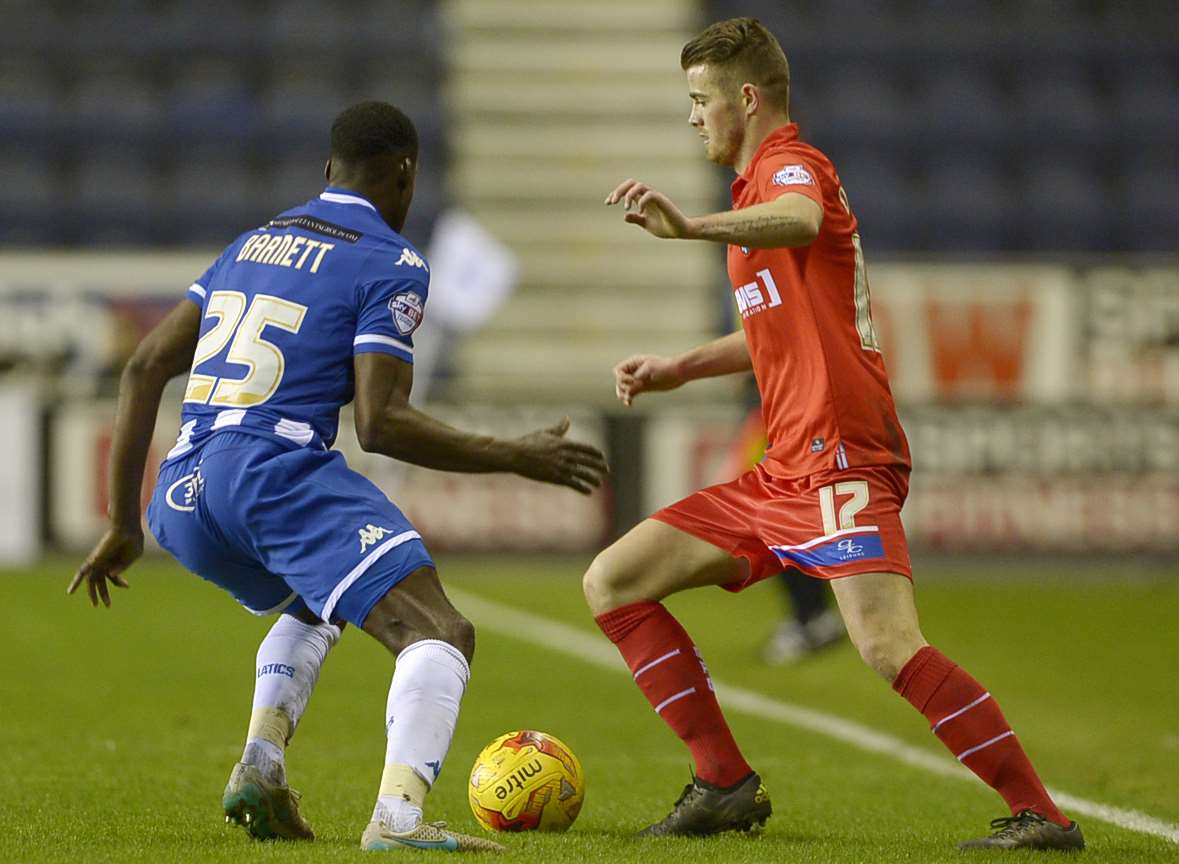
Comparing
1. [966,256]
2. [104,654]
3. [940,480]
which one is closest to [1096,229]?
[966,256]

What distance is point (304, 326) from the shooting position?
4.65 m

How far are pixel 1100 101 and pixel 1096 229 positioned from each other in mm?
1649

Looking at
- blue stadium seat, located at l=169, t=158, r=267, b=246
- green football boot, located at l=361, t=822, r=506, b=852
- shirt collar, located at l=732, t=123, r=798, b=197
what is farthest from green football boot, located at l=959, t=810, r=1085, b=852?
blue stadium seat, located at l=169, t=158, r=267, b=246

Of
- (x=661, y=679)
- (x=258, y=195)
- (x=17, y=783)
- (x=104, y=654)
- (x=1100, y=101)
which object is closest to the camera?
(x=661, y=679)

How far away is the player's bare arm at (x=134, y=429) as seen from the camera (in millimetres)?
4840

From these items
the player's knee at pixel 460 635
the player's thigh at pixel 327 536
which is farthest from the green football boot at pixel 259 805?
the player's knee at pixel 460 635

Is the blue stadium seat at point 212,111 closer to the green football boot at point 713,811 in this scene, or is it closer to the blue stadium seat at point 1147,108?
the blue stadium seat at point 1147,108

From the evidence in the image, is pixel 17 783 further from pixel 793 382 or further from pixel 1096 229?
pixel 1096 229

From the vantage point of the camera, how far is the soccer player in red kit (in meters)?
4.69

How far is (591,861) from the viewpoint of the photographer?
4.50 meters

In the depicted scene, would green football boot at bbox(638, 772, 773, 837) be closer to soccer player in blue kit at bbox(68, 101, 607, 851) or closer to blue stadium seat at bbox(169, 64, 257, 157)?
soccer player in blue kit at bbox(68, 101, 607, 851)

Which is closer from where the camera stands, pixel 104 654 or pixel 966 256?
pixel 104 654

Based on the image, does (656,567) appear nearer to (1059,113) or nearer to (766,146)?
(766,146)

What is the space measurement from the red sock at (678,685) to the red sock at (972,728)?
63 centimetres
